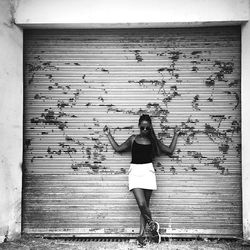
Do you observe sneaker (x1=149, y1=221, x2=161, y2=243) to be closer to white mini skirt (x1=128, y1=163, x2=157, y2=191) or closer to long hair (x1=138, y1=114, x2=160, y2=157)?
white mini skirt (x1=128, y1=163, x2=157, y2=191)

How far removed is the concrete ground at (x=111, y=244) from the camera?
5820 mm

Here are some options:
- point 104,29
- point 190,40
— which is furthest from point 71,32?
point 190,40

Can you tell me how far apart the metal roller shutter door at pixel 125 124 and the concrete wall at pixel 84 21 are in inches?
11.3

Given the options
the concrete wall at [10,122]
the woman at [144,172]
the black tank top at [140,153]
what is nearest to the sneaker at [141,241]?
the woman at [144,172]

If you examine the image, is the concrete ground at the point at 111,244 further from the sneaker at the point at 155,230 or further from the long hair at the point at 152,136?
the long hair at the point at 152,136

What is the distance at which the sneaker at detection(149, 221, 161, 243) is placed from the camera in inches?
230

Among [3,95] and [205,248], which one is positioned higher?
[3,95]

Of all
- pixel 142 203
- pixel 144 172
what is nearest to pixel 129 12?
pixel 144 172

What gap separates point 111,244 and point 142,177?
3.83 feet

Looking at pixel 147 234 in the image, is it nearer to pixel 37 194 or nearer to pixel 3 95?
pixel 37 194

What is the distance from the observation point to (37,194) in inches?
251

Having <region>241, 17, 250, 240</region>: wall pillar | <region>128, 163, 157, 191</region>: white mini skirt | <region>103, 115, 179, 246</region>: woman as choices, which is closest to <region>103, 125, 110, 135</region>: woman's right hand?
<region>103, 115, 179, 246</region>: woman

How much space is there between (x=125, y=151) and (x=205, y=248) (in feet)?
6.30

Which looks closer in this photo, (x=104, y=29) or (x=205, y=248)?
(x=205, y=248)
